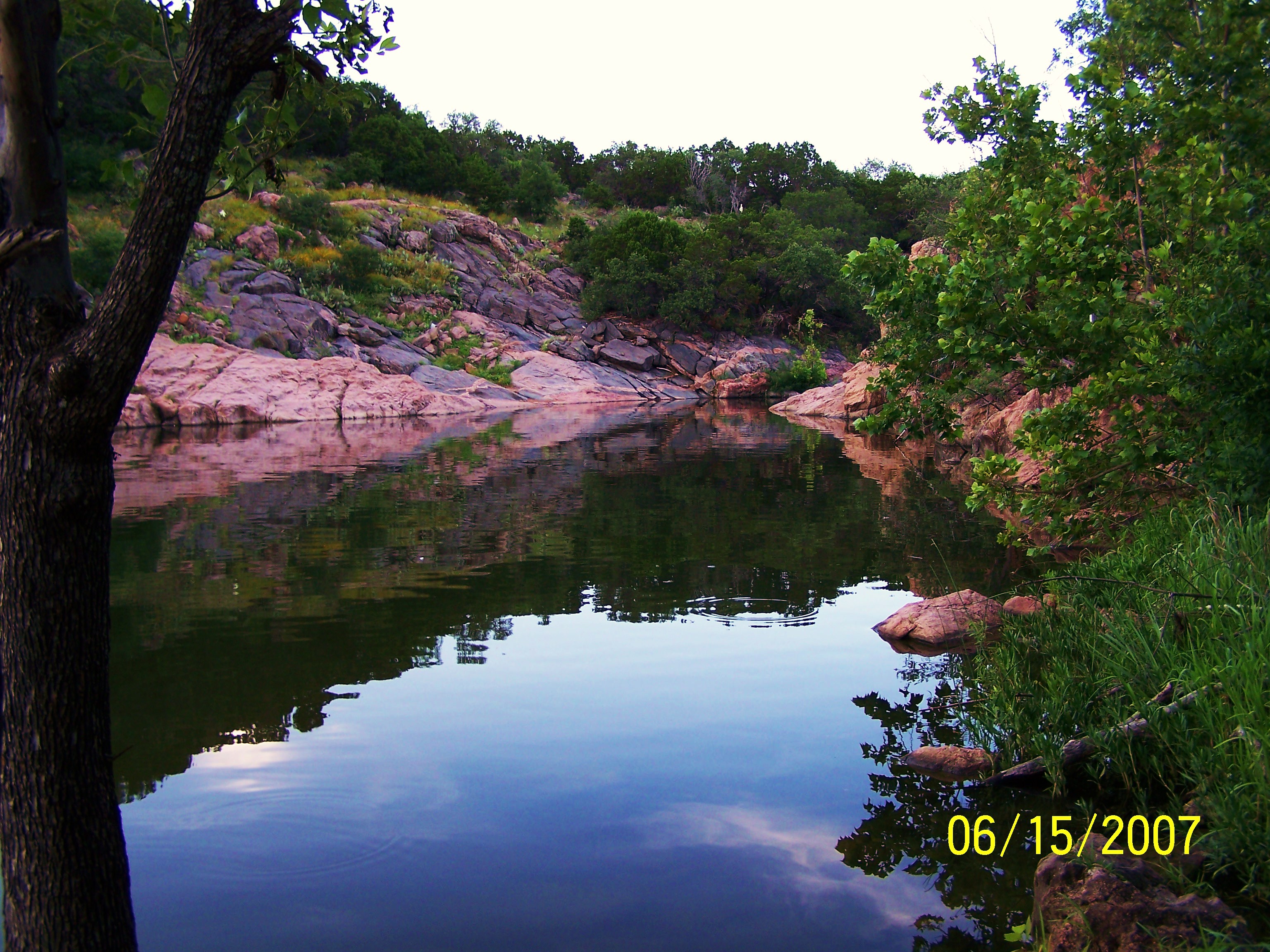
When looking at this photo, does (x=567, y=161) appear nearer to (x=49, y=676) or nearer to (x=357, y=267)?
(x=357, y=267)

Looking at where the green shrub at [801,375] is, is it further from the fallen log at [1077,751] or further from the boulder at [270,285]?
the fallen log at [1077,751]

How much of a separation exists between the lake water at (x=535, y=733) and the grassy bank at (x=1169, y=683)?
67 cm

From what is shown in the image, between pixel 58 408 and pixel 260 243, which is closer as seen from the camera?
pixel 58 408

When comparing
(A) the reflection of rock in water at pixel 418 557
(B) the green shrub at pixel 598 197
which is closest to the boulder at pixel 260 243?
(A) the reflection of rock in water at pixel 418 557

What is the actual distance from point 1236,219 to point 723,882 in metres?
6.05

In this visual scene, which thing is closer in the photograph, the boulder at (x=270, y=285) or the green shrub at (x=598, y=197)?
the boulder at (x=270, y=285)

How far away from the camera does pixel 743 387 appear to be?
5466cm

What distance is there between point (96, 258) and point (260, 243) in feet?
39.3

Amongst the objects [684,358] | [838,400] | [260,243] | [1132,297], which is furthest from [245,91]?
[684,358]

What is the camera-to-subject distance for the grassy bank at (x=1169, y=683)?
420cm

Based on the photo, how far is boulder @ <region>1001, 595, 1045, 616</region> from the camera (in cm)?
833

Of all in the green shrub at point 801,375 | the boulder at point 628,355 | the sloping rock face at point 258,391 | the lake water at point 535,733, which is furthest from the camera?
the boulder at point 628,355

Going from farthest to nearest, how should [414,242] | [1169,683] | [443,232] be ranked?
[443,232], [414,242], [1169,683]

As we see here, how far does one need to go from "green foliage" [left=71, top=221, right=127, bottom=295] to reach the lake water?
74.2ft
